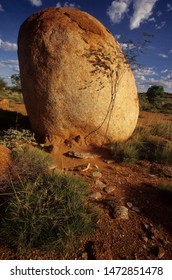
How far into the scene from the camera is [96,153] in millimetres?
4594

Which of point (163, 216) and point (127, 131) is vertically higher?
point (127, 131)

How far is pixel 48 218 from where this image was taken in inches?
88.4

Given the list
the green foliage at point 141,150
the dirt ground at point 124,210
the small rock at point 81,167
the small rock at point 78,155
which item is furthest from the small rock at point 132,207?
the small rock at point 78,155

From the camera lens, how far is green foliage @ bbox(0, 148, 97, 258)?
6.92 feet

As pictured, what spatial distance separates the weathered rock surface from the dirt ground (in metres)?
0.62

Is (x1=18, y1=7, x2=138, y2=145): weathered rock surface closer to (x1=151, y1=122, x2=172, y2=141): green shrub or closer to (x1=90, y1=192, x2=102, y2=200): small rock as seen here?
(x1=151, y1=122, x2=172, y2=141): green shrub

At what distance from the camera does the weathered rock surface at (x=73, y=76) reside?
4320 mm

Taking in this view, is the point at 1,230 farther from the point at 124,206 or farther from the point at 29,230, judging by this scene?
the point at 124,206

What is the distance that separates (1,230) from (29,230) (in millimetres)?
254

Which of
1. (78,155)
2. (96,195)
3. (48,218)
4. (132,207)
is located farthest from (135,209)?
(78,155)

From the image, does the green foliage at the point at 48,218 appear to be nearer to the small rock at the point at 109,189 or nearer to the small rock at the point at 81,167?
the small rock at the point at 109,189

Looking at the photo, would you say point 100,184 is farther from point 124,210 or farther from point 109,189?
point 124,210

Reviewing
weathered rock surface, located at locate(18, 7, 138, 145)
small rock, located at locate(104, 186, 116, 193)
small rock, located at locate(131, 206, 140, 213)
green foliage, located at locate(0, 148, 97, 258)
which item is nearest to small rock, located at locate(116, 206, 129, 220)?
small rock, located at locate(131, 206, 140, 213)

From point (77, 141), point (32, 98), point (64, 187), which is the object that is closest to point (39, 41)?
point (32, 98)
